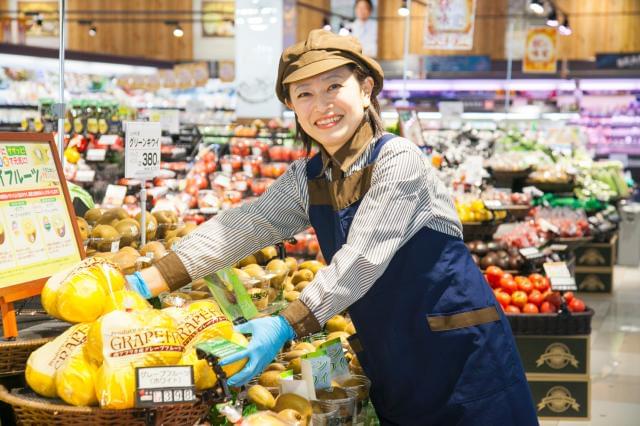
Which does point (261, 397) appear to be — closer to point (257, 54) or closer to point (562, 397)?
point (562, 397)

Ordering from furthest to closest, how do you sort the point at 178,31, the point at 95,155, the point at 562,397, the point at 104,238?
the point at 178,31 → the point at 95,155 → the point at 562,397 → the point at 104,238

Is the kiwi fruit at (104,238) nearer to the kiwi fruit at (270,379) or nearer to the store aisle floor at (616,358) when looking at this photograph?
the kiwi fruit at (270,379)

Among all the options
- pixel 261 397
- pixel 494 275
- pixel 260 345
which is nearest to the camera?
pixel 260 345

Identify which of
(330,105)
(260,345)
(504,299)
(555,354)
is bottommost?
(555,354)

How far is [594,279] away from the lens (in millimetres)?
9492

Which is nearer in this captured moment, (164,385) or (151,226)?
(164,385)

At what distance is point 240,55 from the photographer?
10.6 m

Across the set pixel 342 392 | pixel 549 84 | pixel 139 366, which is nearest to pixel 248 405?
pixel 342 392

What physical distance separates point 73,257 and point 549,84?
560 inches

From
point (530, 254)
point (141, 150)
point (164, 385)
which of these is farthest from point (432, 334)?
point (530, 254)

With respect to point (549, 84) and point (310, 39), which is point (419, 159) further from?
point (549, 84)

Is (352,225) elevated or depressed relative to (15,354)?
elevated

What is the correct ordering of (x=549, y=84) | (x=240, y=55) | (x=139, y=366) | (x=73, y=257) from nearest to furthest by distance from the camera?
(x=139, y=366) → (x=73, y=257) → (x=240, y=55) → (x=549, y=84)

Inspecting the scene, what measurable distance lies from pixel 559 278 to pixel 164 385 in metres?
3.65
